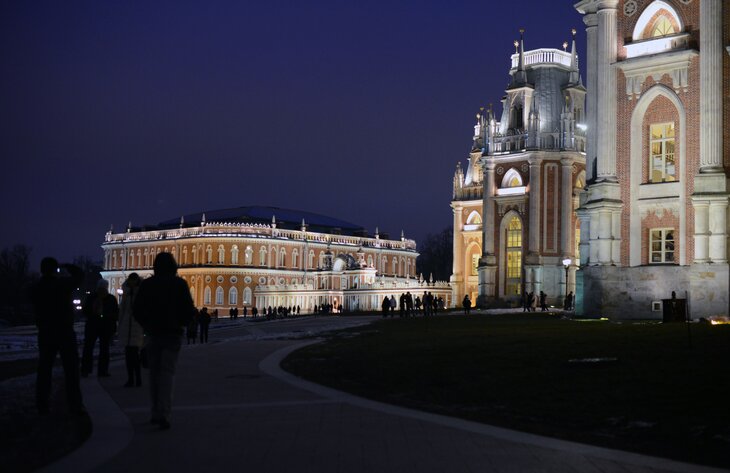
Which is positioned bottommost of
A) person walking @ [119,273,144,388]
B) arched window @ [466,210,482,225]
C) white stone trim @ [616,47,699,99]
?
person walking @ [119,273,144,388]

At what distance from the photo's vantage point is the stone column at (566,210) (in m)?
69.3

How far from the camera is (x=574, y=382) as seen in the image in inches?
575

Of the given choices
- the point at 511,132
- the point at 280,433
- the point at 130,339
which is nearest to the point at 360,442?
the point at 280,433

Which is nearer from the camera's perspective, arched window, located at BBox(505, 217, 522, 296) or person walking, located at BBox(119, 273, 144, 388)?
person walking, located at BBox(119, 273, 144, 388)

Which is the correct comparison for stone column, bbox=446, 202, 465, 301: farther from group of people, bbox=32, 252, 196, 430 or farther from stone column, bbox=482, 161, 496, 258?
group of people, bbox=32, 252, 196, 430

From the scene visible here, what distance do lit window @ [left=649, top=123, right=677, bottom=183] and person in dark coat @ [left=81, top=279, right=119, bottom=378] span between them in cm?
2316

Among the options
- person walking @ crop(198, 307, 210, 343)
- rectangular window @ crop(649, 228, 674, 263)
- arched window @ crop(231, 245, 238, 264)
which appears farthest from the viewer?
arched window @ crop(231, 245, 238, 264)

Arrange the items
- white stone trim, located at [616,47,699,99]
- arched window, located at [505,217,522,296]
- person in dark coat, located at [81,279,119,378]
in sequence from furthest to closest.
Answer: arched window, located at [505,217,522,296] → white stone trim, located at [616,47,699,99] → person in dark coat, located at [81,279,119,378]

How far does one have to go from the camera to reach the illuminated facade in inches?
1281

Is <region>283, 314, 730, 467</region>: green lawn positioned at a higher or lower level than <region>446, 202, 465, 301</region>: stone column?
lower

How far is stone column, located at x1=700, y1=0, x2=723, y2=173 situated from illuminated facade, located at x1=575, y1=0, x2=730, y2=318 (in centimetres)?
4

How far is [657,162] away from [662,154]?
35 cm

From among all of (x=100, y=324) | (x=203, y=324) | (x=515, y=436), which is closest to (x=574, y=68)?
(x=203, y=324)

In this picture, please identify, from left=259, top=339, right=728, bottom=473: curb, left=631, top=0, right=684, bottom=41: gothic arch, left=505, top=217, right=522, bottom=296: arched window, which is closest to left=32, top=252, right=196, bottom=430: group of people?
left=259, top=339, right=728, bottom=473: curb
